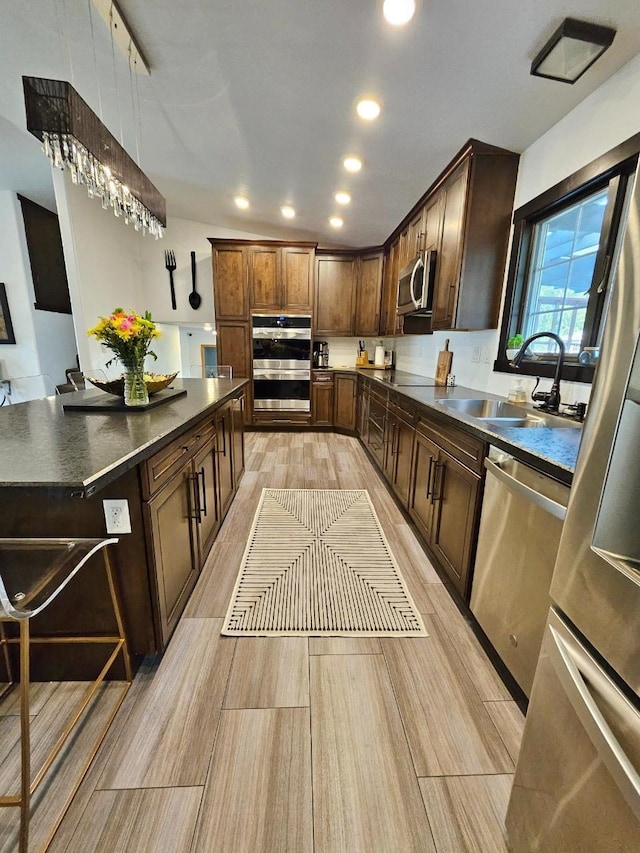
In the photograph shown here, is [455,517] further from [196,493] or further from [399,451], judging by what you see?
[196,493]

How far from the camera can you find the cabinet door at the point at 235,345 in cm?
471

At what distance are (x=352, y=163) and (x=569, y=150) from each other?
59.2 inches

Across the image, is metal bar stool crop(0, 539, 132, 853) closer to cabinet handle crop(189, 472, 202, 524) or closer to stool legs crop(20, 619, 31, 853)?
stool legs crop(20, 619, 31, 853)

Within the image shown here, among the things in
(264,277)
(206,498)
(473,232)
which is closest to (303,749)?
(206,498)

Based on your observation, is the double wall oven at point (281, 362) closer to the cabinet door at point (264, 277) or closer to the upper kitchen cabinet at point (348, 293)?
the cabinet door at point (264, 277)

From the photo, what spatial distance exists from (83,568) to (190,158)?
3.52m

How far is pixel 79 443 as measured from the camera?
119cm

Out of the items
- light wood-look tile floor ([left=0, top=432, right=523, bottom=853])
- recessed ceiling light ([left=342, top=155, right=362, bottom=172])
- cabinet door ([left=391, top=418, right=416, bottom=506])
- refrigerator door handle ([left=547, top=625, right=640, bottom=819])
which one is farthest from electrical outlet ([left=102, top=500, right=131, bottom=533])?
recessed ceiling light ([left=342, top=155, right=362, bottom=172])

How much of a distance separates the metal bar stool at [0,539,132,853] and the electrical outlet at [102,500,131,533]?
0.08m

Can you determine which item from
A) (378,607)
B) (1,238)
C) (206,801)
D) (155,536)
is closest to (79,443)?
(155,536)

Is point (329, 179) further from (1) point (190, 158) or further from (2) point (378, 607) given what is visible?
(2) point (378, 607)

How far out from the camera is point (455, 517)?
173 centimetres

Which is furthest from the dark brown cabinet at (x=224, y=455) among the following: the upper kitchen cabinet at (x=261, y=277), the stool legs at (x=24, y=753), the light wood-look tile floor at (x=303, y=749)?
the upper kitchen cabinet at (x=261, y=277)

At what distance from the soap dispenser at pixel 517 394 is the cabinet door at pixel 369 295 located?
2804 millimetres
